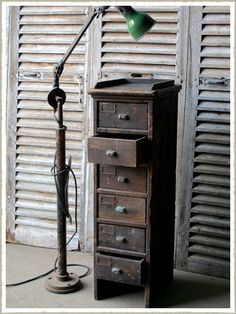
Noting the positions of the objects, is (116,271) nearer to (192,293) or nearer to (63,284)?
(63,284)

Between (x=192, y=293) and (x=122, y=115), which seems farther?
(x=192, y=293)

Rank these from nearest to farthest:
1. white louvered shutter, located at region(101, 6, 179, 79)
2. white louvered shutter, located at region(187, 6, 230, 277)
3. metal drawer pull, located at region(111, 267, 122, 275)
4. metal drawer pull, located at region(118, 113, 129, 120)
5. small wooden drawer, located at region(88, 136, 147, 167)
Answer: small wooden drawer, located at region(88, 136, 147, 167) → metal drawer pull, located at region(118, 113, 129, 120) → metal drawer pull, located at region(111, 267, 122, 275) → white louvered shutter, located at region(187, 6, 230, 277) → white louvered shutter, located at region(101, 6, 179, 79)

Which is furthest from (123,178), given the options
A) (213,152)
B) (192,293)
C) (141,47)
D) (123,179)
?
(141,47)

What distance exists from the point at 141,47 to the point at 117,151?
916 millimetres

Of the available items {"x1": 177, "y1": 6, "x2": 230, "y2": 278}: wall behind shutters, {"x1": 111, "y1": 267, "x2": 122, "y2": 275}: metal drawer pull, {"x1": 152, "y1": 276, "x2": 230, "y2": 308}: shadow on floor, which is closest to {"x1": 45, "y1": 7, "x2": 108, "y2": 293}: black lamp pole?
{"x1": 111, "y1": 267, "x2": 122, "y2": 275}: metal drawer pull

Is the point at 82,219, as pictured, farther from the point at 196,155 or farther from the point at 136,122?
the point at 136,122

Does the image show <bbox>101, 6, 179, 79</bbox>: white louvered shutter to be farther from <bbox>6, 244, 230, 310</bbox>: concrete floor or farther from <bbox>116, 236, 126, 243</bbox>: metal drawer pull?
<bbox>6, 244, 230, 310</bbox>: concrete floor

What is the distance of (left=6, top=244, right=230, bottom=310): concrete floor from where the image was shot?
9.11ft

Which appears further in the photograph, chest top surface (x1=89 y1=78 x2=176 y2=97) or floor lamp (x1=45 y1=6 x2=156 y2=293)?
floor lamp (x1=45 y1=6 x2=156 y2=293)

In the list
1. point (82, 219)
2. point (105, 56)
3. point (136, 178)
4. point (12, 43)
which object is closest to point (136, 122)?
point (136, 178)

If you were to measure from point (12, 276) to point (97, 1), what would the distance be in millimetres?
1642

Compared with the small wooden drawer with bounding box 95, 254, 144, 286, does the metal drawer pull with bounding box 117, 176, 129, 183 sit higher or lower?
higher

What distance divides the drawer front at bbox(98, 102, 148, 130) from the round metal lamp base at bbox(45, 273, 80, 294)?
0.90 metres

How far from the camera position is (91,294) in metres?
2.88
